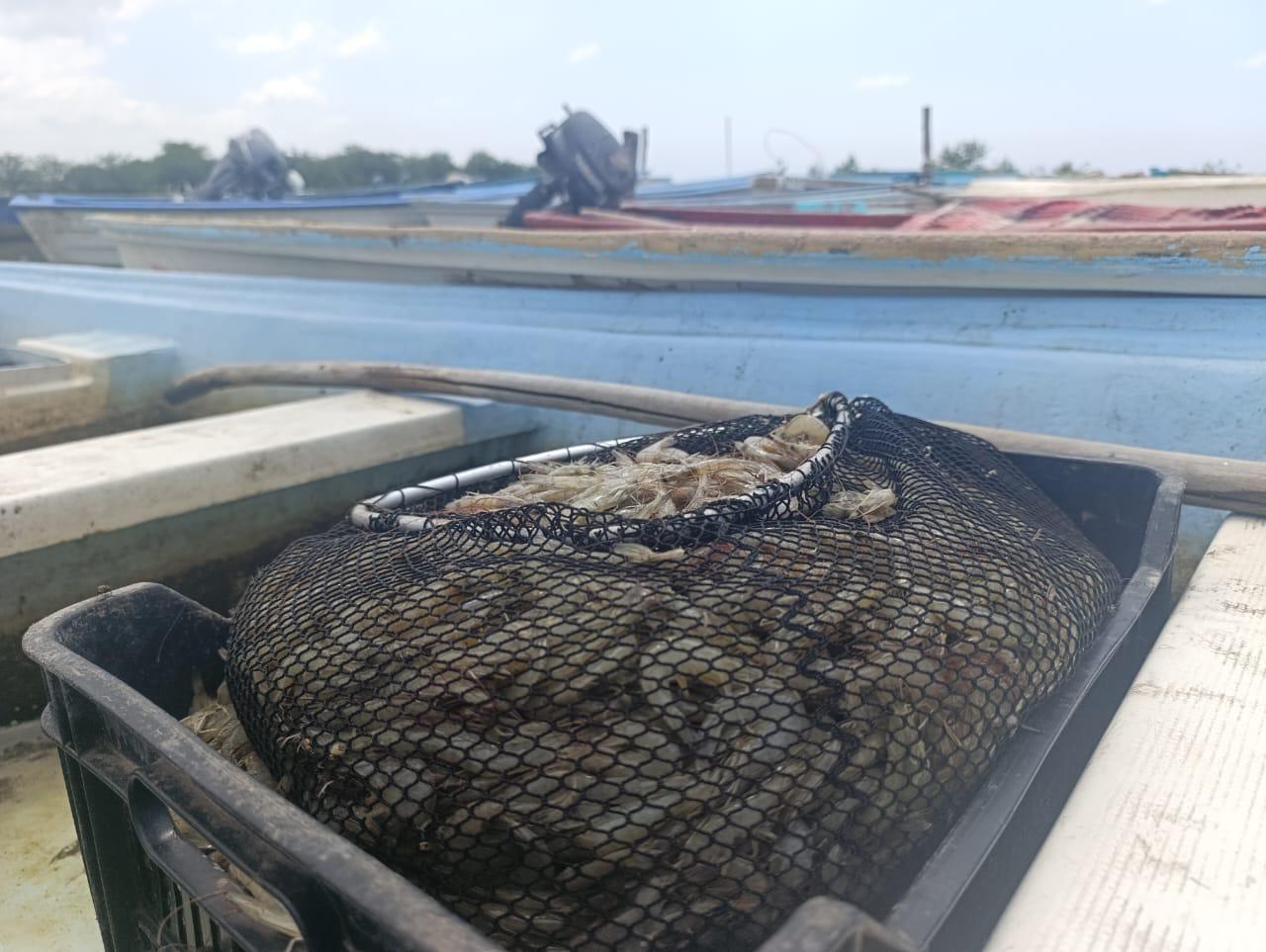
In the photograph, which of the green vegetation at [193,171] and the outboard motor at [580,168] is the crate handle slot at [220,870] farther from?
the green vegetation at [193,171]

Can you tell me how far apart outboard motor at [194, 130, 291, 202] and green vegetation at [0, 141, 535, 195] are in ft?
29.7

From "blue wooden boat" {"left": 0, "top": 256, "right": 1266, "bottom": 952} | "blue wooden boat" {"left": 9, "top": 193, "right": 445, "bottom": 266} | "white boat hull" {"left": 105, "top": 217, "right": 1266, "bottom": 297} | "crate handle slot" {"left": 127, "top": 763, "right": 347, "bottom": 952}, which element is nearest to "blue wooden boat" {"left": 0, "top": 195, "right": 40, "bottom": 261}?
"blue wooden boat" {"left": 9, "top": 193, "right": 445, "bottom": 266}

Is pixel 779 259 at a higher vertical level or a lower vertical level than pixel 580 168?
lower

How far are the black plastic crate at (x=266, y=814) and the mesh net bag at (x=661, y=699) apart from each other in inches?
2.8

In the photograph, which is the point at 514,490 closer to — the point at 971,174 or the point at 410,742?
the point at 410,742

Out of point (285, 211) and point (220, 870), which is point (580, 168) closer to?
point (285, 211)

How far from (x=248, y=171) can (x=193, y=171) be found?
14.6 m

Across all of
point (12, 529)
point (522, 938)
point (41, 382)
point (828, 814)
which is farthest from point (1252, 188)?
point (41, 382)

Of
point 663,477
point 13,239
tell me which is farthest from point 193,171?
point 663,477

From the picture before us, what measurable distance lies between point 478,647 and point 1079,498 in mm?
1025

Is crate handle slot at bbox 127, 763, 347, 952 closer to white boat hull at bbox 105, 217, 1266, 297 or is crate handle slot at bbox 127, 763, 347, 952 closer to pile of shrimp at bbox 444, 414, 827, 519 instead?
pile of shrimp at bbox 444, 414, 827, 519

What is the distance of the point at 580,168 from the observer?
4531mm

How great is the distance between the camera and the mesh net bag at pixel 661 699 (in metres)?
0.80

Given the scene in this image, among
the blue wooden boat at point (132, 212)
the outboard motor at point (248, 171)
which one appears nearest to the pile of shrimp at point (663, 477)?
the blue wooden boat at point (132, 212)
